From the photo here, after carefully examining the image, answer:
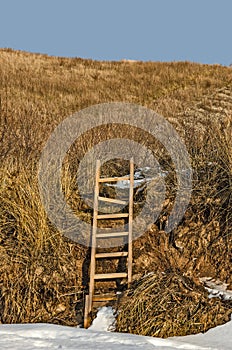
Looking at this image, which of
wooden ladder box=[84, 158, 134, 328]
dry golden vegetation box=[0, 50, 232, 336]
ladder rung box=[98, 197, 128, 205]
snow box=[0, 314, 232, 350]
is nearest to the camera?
Result: snow box=[0, 314, 232, 350]

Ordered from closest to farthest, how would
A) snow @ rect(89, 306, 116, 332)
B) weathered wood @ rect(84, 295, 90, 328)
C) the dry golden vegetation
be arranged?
snow @ rect(89, 306, 116, 332) → weathered wood @ rect(84, 295, 90, 328) → the dry golden vegetation

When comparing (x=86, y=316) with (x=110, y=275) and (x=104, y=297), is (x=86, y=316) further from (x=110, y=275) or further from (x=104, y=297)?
(x=110, y=275)

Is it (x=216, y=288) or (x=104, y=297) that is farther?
(x=216, y=288)

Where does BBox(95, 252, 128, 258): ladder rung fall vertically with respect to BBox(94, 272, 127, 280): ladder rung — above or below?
above

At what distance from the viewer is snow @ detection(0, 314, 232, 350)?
14.0ft

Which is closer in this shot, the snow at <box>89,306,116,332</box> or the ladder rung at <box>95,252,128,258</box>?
the snow at <box>89,306,116,332</box>

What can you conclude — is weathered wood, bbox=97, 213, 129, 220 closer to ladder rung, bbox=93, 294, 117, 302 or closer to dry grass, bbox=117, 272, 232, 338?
ladder rung, bbox=93, 294, 117, 302

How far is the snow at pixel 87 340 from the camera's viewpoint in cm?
427

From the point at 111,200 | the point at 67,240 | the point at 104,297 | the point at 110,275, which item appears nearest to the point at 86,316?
the point at 104,297

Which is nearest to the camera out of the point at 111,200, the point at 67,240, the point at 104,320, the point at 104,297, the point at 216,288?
the point at 104,320

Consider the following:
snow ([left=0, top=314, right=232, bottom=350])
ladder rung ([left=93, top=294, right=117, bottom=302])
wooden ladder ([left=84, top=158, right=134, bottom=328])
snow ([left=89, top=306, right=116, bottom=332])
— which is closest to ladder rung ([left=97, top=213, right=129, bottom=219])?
wooden ladder ([left=84, top=158, right=134, bottom=328])

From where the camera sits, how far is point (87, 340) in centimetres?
448

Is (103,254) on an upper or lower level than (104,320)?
upper

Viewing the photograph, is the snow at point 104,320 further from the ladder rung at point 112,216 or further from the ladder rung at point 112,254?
the ladder rung at point 112,216
